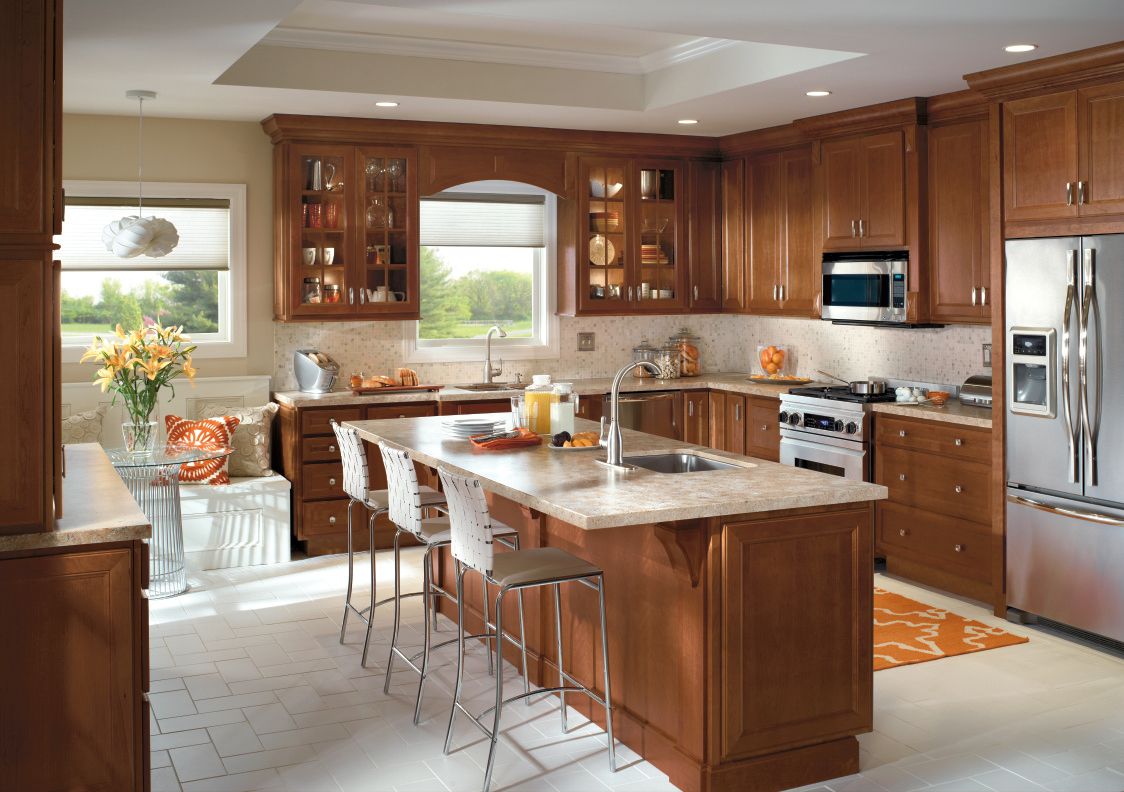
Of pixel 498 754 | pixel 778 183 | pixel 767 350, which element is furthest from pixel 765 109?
pixel 498 754

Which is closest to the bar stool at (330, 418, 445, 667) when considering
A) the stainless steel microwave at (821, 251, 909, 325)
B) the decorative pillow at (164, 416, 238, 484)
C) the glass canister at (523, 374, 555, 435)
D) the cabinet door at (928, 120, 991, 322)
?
the glass canister at (523, 374, 555, 435)

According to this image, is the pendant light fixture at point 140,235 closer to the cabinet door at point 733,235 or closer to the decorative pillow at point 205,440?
the decorative pillow at point 205,440

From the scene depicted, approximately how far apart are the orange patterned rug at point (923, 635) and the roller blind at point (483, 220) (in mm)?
3517

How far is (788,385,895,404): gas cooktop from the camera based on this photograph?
20.6 ft

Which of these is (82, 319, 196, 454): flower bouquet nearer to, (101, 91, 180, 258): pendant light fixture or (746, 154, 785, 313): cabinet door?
(101, 91, 180, 258): pendant light fixture

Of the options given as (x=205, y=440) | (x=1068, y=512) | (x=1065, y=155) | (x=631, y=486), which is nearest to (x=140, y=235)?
(x=205, y=440)

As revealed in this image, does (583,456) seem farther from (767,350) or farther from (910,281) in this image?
(767,350)

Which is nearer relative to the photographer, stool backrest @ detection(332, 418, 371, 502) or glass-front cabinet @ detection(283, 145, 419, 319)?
stool backrest @ detection(332, 418, 371, 502)

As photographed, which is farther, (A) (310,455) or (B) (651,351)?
(B) (651,351)

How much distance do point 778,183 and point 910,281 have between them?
56.5 inches

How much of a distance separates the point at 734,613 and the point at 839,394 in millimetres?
3317

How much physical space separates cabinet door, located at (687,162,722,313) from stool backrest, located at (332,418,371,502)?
144 inches

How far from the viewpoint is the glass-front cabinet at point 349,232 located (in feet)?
22.4

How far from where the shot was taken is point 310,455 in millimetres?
6652
